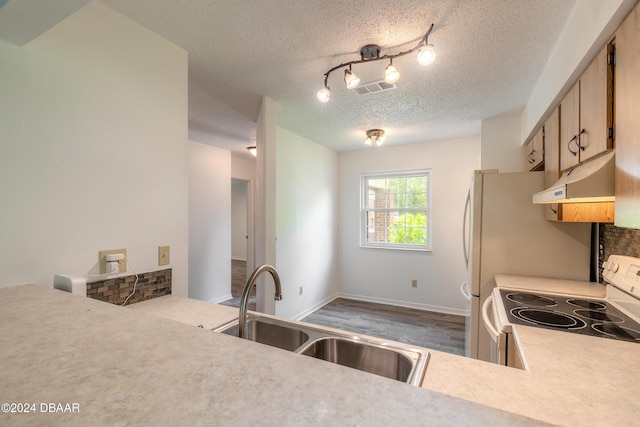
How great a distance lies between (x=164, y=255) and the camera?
5.33ft

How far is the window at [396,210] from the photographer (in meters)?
4.21

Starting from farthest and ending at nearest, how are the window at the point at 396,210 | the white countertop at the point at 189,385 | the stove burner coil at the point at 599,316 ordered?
1. the window at the point at 396,210
2. the stove burner coil at the point at 599,316
3. the white countertop at the point at 189,385

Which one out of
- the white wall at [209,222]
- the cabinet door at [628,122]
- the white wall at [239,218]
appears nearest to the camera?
the cabinet door at [628,122]

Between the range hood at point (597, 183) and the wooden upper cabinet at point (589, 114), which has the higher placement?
the wooden upper cabinet at point (589, 114)

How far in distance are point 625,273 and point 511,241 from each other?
0.82m

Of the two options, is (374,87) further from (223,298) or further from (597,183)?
(223,298)

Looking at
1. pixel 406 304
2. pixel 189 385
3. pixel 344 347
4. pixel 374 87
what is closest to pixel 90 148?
pixel 189 385

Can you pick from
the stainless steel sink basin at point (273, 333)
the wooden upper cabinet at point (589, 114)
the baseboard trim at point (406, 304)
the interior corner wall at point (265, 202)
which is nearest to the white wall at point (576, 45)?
the wooden upper cabinet at point (589, 114)

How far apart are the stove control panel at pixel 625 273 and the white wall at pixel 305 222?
9.11ft

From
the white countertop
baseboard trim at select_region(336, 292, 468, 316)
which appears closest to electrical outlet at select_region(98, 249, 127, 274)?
the white countertop

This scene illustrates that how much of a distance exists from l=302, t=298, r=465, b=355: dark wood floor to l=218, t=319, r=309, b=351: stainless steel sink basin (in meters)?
2.23

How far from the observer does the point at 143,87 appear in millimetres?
1528

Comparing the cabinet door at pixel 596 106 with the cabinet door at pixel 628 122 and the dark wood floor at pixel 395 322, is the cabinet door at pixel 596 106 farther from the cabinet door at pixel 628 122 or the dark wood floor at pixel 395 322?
the dark wood floor at pixel 395 322

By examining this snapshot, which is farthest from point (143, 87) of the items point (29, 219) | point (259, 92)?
point (259, 92)
